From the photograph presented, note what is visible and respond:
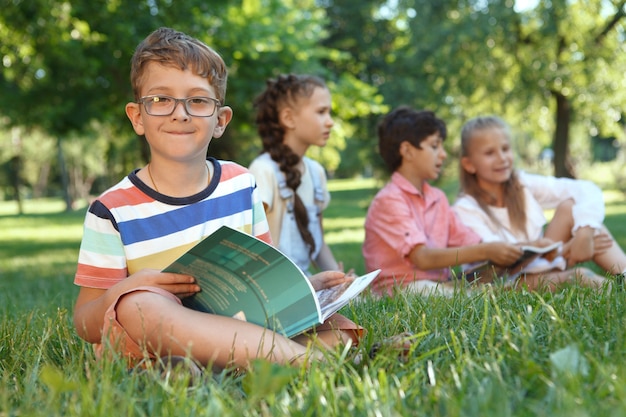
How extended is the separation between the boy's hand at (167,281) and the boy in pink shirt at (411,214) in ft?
6.70

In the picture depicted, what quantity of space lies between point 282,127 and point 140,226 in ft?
7.20

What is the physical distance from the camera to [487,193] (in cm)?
477

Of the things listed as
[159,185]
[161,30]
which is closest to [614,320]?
[159,185]

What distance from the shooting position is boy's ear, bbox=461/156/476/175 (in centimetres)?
472

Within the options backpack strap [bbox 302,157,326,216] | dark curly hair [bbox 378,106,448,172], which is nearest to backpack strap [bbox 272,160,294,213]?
backpack strap [bbox 302,157,326,216]

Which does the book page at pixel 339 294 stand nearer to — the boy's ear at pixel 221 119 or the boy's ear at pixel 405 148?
the boy's ear at pixel 221 119

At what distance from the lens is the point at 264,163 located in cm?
425

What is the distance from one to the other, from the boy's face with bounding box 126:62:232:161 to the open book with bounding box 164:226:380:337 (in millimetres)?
537

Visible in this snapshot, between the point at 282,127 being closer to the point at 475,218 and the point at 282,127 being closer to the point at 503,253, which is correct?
the point at 475,218

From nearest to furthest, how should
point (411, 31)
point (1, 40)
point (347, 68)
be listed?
1. point (1, 40)
2. point (411, 31)
3. point (347, 68)

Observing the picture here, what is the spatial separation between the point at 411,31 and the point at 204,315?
16068 mm

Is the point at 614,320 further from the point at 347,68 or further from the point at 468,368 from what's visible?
the point at 347,68

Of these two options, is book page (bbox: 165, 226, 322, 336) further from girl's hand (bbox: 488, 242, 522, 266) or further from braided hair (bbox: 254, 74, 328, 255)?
braided hair (bbox: 254, 74, 328, 255)

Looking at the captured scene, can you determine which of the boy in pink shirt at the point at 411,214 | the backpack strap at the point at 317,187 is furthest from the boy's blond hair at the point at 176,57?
the backpack strap at the point at 317,187
